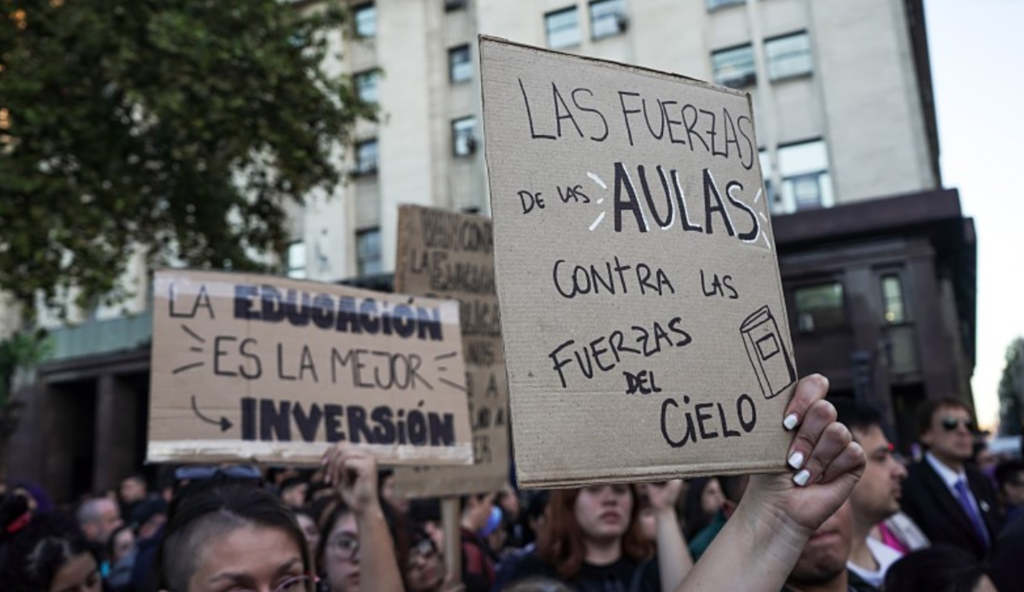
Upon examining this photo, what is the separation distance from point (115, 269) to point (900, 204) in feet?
48.6

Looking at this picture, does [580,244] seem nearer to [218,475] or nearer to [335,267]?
[218,475]

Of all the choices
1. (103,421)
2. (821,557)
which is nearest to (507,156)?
(821,557)

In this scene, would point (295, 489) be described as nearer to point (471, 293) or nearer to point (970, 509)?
point (471, 293)

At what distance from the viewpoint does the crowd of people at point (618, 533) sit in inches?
69.2

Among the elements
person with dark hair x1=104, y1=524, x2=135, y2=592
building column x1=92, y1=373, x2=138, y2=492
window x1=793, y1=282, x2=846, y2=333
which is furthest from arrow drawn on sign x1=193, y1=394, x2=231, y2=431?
building column x1=92, y1=373, x2=138, y2=492

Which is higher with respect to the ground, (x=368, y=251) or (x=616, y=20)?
(x=616, y=20)

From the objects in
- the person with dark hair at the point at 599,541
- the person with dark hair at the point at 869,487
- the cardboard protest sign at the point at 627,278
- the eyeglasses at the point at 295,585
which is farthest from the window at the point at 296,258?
the cardboard protest sign at the point at 627,278

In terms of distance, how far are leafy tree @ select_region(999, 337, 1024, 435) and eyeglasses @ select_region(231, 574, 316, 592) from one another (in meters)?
58.9

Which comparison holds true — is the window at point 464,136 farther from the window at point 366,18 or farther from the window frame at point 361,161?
the window at point 366,18

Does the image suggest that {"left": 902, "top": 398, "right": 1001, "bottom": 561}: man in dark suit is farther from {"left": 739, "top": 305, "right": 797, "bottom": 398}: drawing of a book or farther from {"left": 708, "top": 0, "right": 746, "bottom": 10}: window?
{"left": 708, "top": 0, "right": 746, "bottom": 10}: window

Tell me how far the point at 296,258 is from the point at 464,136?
566 centimetres

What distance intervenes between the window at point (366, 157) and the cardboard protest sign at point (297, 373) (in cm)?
1957

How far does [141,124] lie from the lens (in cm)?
1352

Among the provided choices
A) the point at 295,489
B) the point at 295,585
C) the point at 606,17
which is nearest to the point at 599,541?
the point at 295,585
